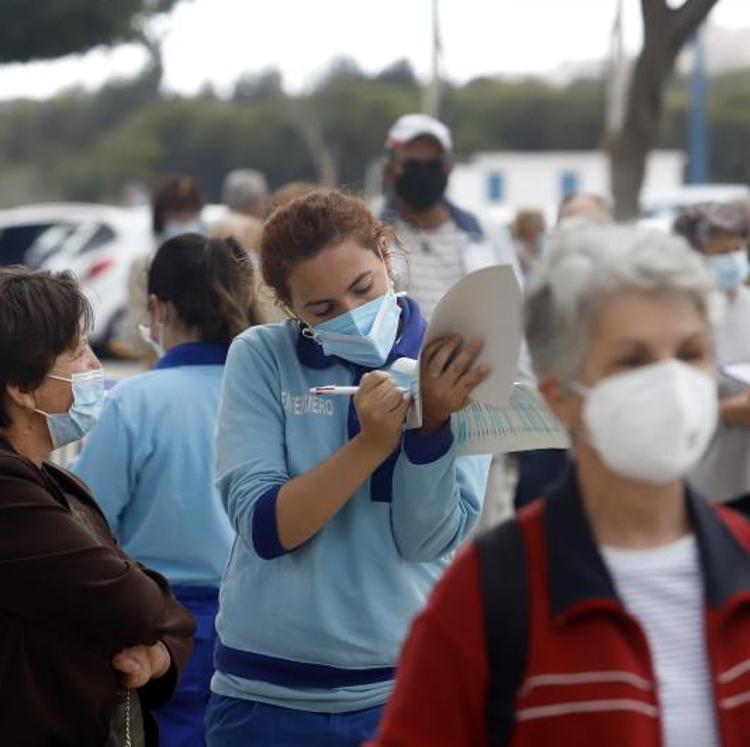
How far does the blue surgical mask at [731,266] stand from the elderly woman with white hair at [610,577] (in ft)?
14.4

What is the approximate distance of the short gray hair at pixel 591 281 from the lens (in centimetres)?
224

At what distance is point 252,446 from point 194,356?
127cm

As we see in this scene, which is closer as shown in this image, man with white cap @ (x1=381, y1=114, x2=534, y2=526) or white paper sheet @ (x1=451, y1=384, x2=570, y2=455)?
white paper sheet @ (x1=451, y1=384, x2=570, y2=455)

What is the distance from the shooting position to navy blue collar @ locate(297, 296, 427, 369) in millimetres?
3393

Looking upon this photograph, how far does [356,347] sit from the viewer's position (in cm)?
331

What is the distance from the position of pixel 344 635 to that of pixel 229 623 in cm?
24

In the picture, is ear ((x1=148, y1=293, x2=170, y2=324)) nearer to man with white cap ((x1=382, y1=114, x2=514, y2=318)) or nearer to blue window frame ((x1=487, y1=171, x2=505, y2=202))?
man with white cap ((x1=382, y1=114, x2=514, y2=318))

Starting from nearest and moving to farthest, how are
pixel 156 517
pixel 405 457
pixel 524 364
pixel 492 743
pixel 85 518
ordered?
pixel 492 743 → pixel 405 457 → pixel 85 518 → pixel 156 517 → pixel 524 364

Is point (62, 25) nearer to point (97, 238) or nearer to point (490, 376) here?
point (97, 238)

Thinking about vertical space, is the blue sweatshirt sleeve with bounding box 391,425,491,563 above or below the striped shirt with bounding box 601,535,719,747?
below

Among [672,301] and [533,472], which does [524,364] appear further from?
[672,301]

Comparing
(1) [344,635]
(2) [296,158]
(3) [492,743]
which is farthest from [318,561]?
(2) [296,158]

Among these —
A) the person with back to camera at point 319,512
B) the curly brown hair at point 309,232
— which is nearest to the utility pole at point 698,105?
the curly brown hair at point 309,232

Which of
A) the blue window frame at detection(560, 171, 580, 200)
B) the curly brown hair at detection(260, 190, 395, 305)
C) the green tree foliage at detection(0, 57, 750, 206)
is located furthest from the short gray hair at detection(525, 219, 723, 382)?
the green tree foliage at detection(0, 57, 750, 206)
